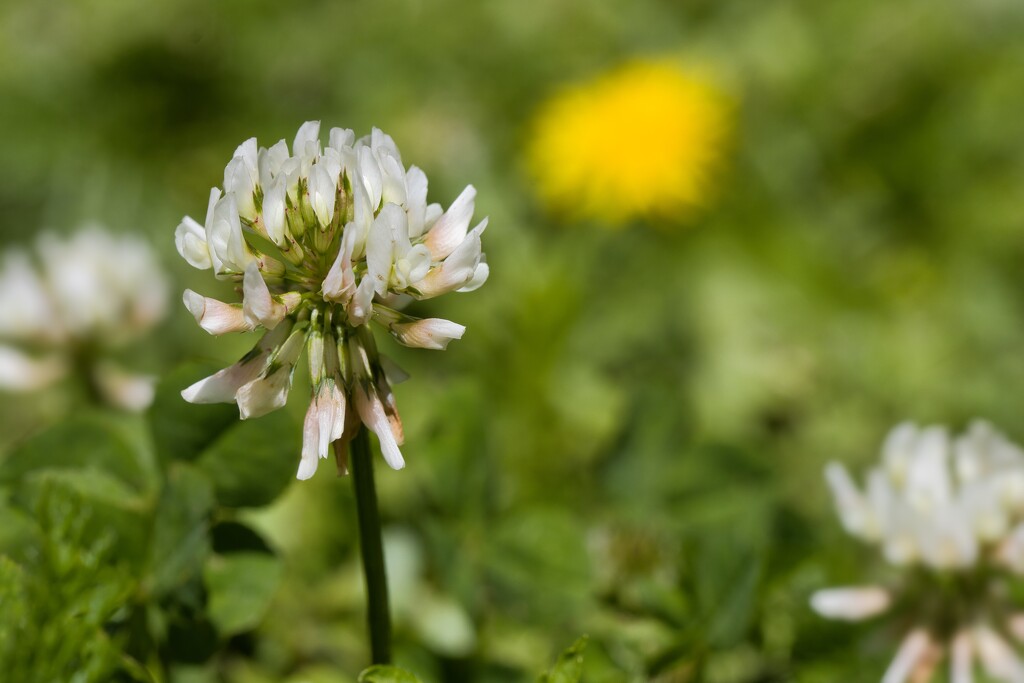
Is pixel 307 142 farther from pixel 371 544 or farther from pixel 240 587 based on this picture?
pixel 240 587

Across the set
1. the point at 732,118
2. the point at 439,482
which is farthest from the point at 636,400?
the point at 732,118

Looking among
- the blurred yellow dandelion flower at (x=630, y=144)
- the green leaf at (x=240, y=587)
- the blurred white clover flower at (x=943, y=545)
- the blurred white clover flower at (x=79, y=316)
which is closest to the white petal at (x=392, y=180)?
the green leaf at (x=240, y=587)

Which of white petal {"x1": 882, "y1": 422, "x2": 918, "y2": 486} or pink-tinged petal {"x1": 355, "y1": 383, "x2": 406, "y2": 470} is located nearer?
pink-tinged petal {"x1": 355, "y1": 383, "x2": 406, "y2": 470}

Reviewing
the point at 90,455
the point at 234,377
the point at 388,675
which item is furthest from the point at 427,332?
the point at 90,455

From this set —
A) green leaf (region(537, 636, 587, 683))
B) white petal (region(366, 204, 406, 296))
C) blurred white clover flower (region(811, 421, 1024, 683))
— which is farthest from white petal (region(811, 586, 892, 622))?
white petal (region(366, 204, 406, 296))

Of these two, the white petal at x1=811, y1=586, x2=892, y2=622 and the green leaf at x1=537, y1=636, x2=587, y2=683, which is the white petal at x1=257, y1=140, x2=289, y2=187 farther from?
the white petal at x1=811, y1=586, x2=892, y2=622

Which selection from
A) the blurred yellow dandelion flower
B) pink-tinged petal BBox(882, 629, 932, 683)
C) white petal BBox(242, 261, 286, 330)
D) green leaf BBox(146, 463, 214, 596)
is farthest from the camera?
the blurred yellow dandelion flower

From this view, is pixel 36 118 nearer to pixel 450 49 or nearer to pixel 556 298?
pixel 450 49

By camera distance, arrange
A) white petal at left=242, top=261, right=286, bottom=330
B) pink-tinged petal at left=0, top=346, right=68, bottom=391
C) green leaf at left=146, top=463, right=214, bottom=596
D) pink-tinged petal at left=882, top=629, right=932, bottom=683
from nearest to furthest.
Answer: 1. white petal at left=242, top=261, right=286, bottom=330
2. green leaf at left=146, top=463, right=214, bottom=596
3. pink-tinged petal at left=882, top=629, right=932, bottom=683
4. pink-tinged petal at left=0, top=346, right=68, bottom=391
